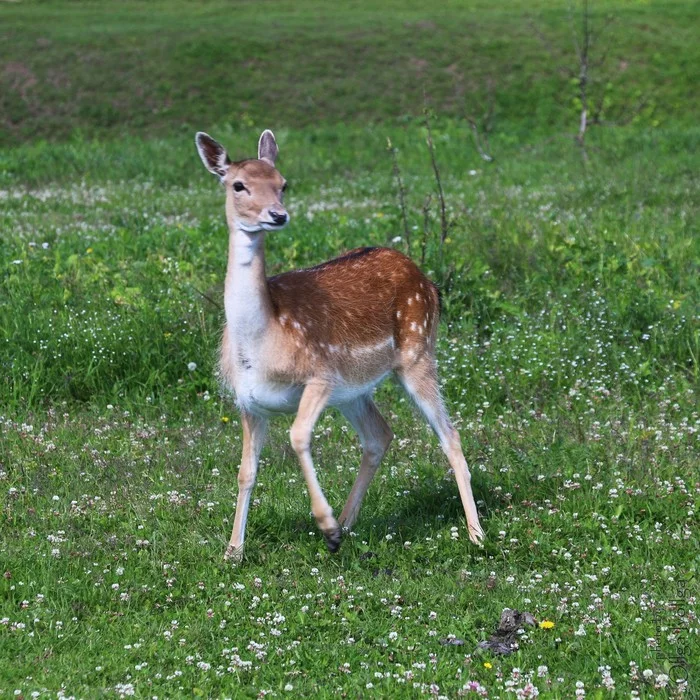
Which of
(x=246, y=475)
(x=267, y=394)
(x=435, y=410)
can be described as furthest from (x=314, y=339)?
(x=435, y=410)

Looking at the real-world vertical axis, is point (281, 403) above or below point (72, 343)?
above

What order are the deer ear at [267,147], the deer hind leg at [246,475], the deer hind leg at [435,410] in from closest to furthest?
the deer hind leg at [246,475], the deer ear at [267,147], the deer hind leg at [435,410]

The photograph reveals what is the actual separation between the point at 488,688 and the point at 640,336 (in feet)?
16.6

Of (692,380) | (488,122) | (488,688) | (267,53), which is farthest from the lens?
(267,53)

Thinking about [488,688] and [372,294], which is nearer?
[488,688]

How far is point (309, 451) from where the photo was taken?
591 centimetres

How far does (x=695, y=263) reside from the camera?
10.5m

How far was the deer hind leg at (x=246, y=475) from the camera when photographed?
→ 6.16 metres

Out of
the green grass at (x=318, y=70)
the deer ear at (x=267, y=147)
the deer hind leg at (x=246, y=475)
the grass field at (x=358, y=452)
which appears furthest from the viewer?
the green grass at (x=318, y=70)

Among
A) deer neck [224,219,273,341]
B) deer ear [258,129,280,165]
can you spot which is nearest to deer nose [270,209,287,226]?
deer neck [224,219,273,341]

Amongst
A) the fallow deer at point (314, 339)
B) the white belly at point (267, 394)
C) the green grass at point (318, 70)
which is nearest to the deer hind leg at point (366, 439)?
the fallow deer at point (314, 339)

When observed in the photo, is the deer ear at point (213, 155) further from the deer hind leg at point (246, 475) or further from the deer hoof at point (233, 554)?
the deer hoof at point (233, 554)

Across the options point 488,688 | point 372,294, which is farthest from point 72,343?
point 488,688

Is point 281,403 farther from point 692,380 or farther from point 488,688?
point 692,380
